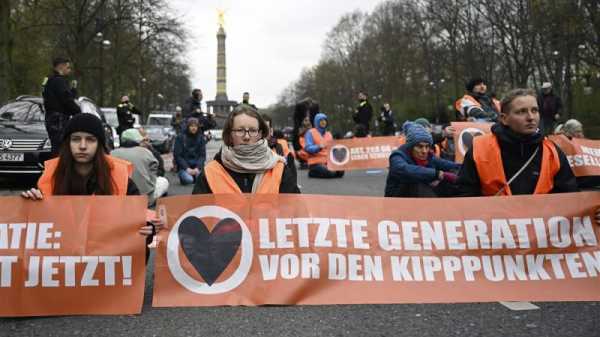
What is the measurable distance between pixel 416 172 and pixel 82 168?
10.4 feet

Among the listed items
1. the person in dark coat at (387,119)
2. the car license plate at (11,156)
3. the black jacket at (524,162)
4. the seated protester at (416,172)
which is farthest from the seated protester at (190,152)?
the person in dark coat at (387,119)

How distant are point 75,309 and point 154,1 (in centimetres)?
3296

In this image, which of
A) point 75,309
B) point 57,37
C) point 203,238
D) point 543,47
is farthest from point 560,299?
point 57,37

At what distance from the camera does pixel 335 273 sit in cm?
389

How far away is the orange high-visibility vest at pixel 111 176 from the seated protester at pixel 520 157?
2.41 metres

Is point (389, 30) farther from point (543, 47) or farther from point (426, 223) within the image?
point (426, 223)

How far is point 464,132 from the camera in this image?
863 centimetres

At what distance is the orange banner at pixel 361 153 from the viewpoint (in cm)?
1401

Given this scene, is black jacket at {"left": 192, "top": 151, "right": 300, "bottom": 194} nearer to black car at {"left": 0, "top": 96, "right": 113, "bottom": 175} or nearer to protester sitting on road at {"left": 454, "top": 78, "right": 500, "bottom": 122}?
protester sitting on road at {"left": 454, "top": 78, "right": 500, "bottom": 122}

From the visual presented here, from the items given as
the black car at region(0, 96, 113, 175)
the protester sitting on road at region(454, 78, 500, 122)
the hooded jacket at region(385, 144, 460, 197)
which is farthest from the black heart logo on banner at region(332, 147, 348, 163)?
the hooded jacket at region(385, 144, 460, 197)

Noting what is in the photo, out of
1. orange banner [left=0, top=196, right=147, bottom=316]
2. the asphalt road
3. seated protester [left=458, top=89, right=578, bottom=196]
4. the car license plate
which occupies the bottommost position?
the asphalt road

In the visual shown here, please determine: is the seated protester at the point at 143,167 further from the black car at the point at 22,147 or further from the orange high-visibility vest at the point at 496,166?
the orange high-visibility vest at the point at 496,166

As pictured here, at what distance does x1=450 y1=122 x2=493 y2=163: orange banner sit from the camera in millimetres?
8633

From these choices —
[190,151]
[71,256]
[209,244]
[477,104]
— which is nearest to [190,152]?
[190,151]
